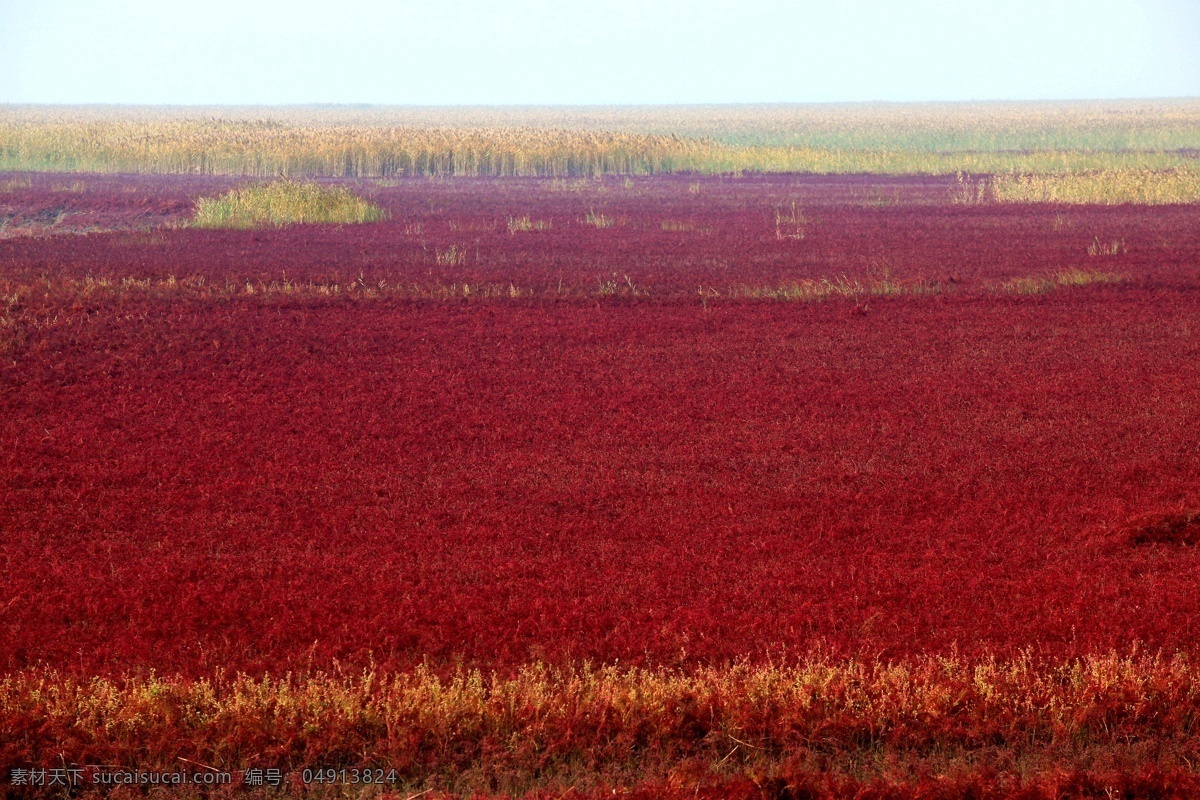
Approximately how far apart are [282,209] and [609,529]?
22182 mm

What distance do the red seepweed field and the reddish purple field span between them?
46mm

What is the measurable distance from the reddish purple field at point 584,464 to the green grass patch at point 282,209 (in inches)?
269

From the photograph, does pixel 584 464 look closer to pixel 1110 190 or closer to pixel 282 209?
pixel 282 209

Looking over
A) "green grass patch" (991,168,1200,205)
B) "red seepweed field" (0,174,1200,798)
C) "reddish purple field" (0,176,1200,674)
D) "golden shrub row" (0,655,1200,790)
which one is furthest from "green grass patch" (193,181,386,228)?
"golden shrub row" (0,655,1200,790)

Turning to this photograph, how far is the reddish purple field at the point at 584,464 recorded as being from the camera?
703 cm

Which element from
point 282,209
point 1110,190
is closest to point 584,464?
point 282,209

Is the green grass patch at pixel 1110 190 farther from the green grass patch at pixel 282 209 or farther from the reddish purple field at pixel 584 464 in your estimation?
the green grass patch at pixel 282 209

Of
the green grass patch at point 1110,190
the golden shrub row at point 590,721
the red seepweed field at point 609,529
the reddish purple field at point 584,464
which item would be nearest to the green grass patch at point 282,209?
the reddish purple field at point 584,464

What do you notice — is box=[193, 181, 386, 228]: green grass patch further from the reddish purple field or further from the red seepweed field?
the red seepweed field

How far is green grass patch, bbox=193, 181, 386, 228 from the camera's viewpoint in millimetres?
28094

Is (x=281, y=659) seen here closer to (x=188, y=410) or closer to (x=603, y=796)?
(x=603, y=796)

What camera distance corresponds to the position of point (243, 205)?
28.9 metres

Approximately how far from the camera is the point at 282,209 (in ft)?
94.2

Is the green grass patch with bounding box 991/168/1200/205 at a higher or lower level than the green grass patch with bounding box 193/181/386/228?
higher
